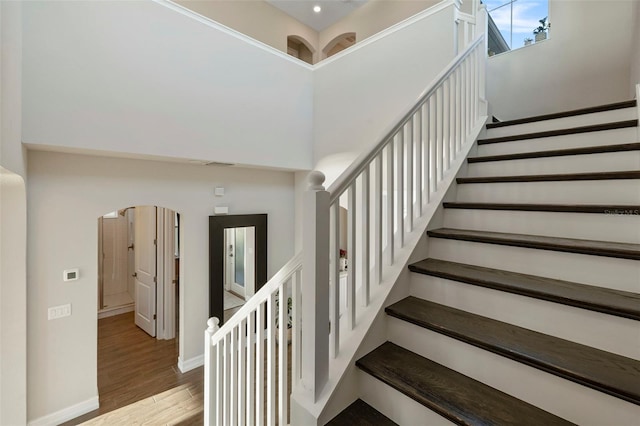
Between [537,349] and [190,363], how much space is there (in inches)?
155

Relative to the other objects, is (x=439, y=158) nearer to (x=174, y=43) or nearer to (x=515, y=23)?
(x=174, y=43)

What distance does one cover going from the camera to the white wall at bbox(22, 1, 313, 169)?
2428 millimetres

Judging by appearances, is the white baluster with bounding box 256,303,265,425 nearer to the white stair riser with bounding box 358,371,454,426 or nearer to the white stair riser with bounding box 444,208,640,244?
the white stair riser with bounding box 358,371,454,426

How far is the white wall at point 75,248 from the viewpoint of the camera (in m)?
2.73

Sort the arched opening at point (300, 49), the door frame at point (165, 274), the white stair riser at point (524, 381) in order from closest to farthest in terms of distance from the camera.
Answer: the white stair riser at point (524, 381)
the door frame at point (165, 274)
the arched opening at point (300, 49)

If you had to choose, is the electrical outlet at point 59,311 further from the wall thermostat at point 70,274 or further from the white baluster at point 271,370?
the white baluster at point 271,370

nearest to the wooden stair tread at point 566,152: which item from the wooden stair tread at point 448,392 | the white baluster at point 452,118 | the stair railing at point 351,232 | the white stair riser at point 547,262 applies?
the white baluster at point 452,118

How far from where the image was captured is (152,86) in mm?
2967

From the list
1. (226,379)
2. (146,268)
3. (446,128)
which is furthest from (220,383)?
(146,268)

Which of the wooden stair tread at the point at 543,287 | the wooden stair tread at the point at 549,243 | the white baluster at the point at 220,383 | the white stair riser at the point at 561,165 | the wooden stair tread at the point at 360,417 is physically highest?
the white stair riser at the point at 561,165

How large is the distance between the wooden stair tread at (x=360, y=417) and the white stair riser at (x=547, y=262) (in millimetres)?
916

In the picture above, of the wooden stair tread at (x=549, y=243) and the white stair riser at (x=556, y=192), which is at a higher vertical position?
the white stair riser at (x=556, y=192)

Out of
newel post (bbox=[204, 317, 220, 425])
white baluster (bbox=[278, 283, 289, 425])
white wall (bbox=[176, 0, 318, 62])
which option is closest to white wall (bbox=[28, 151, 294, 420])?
newel post (bbox=[204, 317, 220, 425])

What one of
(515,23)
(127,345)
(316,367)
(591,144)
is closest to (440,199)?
(591,144)
